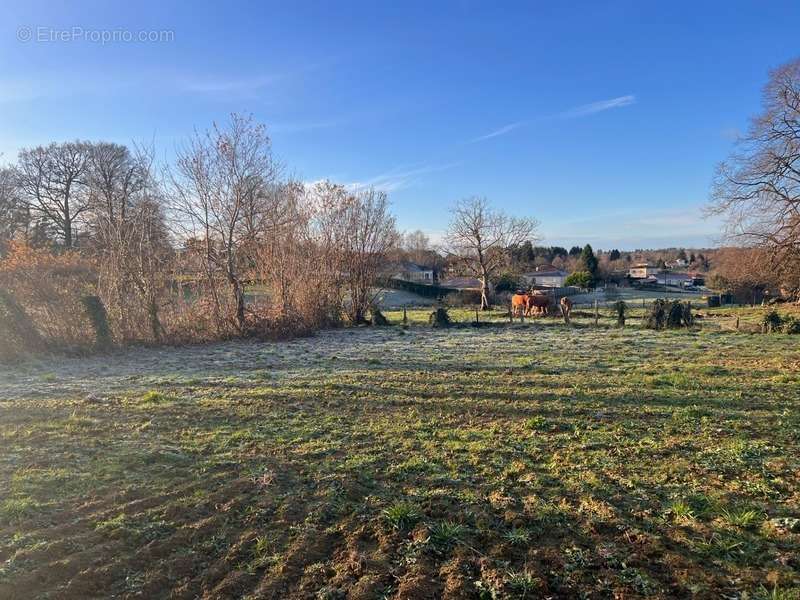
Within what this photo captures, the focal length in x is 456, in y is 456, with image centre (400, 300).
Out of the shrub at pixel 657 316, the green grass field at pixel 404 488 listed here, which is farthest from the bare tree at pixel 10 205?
the shrub at pixel 657 316

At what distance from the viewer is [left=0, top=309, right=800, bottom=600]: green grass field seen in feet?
8.34

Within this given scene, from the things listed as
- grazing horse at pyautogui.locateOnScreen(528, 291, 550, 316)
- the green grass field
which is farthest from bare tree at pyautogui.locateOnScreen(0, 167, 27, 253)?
grazing horse at pyautogui.locateOnScreen(528, 291, 550, 316)

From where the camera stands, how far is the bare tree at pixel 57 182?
28266 millimetres

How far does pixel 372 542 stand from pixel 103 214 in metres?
13.0

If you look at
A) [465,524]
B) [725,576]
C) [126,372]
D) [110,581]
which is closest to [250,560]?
[110,581]

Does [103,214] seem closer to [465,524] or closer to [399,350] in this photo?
[399,350]

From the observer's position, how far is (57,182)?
29.1 m

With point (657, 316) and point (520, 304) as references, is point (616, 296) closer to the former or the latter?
point (520, 304)

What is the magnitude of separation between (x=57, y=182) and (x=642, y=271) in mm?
76694

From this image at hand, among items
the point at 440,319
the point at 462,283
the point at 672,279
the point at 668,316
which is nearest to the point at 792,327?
the point at 668,316

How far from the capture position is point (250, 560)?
2721mm

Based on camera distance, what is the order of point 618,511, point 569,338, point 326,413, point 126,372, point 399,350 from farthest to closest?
point 569,338 < point 399,350 < point 126,372 < point 326,413 < point 618,511

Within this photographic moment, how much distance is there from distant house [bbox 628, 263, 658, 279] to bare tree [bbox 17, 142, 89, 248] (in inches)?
2757

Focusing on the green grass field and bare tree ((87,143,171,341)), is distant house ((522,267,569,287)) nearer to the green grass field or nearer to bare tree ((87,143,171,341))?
bare tree ((87,143,171,341))
